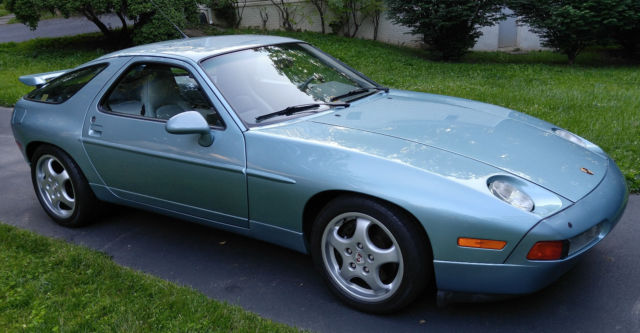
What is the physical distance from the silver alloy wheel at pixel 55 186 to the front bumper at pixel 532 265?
10.1 ft

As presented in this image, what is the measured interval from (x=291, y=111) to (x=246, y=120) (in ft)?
1.01

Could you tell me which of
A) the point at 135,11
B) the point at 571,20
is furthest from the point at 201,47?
the point at 135,11

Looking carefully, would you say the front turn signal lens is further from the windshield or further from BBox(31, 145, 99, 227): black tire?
BBox(31, 145, 99, 227): black tire

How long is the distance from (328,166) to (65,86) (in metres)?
2.58

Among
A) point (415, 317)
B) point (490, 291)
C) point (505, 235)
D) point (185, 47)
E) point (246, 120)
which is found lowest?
point (415, 317)

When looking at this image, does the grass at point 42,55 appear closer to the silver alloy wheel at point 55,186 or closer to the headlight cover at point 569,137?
the silver alloy wheel at point 55,186

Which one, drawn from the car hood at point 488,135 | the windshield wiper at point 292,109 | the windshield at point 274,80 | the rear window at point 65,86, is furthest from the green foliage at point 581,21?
the rear window at point 65,86

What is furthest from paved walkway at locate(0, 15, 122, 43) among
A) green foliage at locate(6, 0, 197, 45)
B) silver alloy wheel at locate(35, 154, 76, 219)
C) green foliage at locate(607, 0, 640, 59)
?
silver alloy wheel at locate(35, 154, 76, 219)

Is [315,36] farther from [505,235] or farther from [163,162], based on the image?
[505,235]

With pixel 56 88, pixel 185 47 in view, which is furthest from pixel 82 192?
pixel 185 47

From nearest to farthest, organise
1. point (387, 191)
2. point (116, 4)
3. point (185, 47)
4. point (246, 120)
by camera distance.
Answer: point (387, 191) → point (246, 120) → point (185, 47) → point (116, 4)

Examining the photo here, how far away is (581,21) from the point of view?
10453mm

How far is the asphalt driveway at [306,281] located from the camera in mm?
2955

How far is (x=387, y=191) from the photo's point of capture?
110 inches
